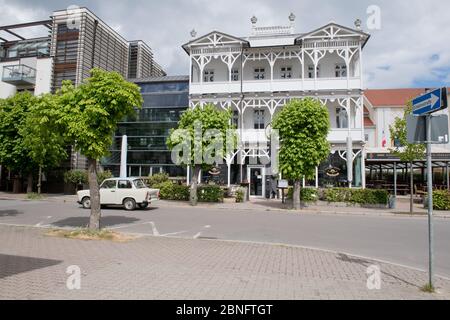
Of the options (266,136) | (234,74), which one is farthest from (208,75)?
(266,136)

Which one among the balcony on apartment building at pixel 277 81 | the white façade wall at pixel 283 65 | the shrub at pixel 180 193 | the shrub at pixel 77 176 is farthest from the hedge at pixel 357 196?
the shrub at pixel 77 176

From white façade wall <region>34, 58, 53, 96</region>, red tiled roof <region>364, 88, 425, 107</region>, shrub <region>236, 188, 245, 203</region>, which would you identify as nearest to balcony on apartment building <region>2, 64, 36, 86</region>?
white façade wall <region>34, 58, 53, 96</region>

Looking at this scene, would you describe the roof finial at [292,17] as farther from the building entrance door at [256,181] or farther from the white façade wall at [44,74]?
the white façade wall at [44,74]

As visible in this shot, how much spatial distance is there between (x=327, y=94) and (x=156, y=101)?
50.5 ft

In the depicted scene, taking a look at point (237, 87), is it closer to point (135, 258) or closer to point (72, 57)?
point (72, 57)

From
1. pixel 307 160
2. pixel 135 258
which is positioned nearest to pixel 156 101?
pixel 307 160

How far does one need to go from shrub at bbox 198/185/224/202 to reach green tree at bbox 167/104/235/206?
2699 mm

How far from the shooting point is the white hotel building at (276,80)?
25.3 metres

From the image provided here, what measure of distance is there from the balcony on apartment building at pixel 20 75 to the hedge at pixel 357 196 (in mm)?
27789

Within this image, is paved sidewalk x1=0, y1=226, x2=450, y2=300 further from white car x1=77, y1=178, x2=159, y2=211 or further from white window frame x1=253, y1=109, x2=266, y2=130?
white window frame x1=253, y1=109, x2=266, y2=130

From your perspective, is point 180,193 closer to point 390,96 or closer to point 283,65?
point 283,65

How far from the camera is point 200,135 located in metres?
19.2

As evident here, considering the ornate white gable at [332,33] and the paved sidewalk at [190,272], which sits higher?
the ornate white gable at [332,33]

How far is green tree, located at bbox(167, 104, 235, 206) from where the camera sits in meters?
19.2
